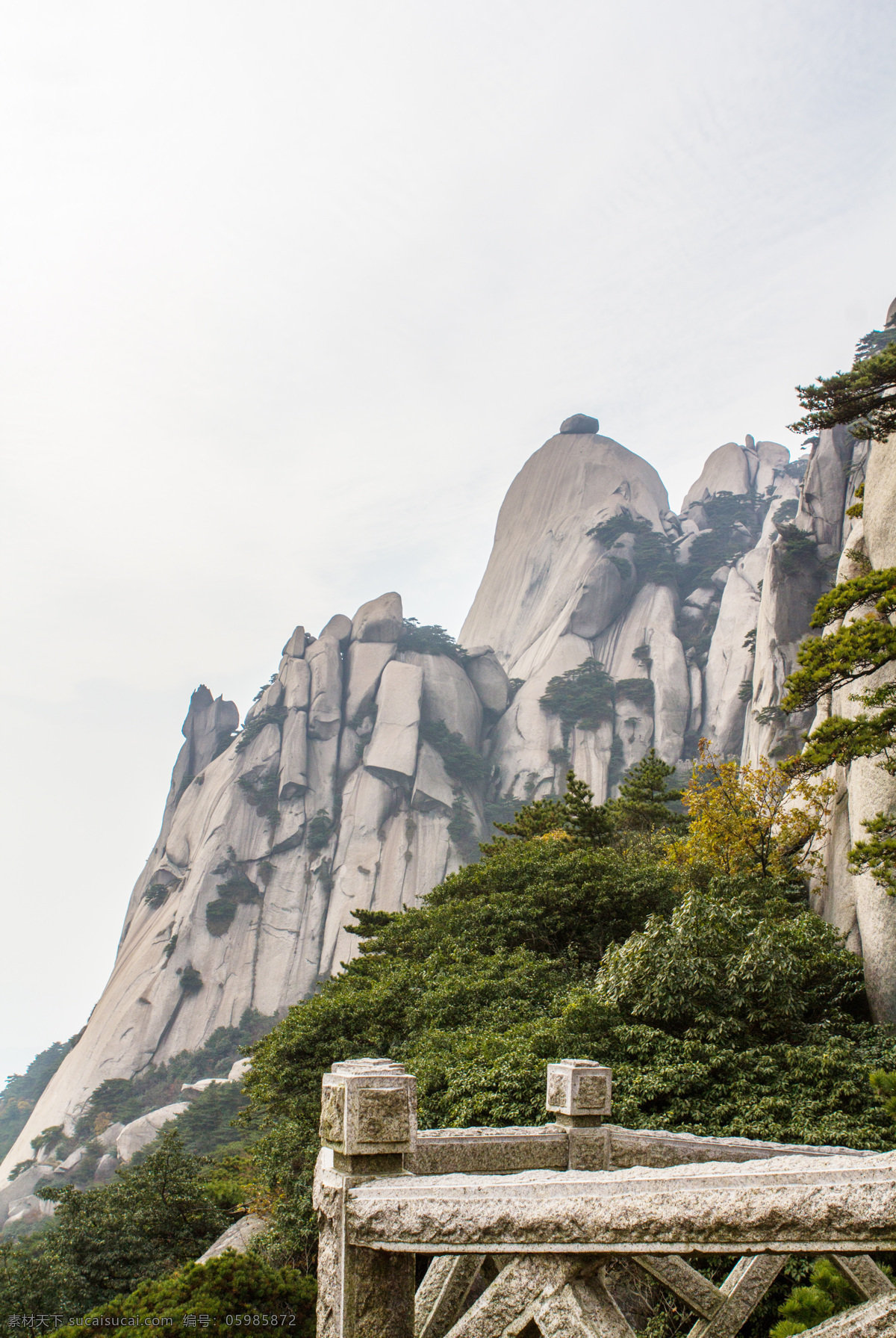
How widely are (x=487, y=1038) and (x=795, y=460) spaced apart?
7537 cm

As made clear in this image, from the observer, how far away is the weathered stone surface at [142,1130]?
40688 millimetres

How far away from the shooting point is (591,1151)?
5.08 metres

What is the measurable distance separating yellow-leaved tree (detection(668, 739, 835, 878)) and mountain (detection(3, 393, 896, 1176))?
19.5 meters

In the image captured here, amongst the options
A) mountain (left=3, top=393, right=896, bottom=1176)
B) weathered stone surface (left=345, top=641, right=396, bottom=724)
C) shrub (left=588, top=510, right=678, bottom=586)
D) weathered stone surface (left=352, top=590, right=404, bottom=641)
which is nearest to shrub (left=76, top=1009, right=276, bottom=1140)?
mountain (left=3, top=393, right=896, bottom=1176)

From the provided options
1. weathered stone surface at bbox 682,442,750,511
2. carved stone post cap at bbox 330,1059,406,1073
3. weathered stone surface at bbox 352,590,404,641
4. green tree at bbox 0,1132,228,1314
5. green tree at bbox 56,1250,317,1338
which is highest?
weathered stone surface at bbox 682,442,750,511

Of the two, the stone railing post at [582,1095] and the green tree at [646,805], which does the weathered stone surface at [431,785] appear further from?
the stone railing post at [582,1095]

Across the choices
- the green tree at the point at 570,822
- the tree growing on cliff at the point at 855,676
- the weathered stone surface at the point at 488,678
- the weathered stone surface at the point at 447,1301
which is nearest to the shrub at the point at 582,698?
the weathered stone surface at the point at 488,678

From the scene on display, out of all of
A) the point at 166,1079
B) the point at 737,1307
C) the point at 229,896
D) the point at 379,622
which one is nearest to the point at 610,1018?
the point at 737,1307

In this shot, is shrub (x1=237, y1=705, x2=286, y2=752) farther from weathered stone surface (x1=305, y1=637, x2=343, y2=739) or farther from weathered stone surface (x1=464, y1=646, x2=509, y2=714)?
weathered stone surface (x1=464, y1=646, x2=509, y2=714)

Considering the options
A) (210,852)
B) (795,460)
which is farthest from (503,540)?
(210,852)

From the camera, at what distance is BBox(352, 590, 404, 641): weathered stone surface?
62156 mm

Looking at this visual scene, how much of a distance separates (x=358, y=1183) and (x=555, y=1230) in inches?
29.2

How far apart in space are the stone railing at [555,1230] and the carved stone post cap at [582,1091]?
1760 mm

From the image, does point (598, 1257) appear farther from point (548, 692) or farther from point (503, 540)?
point (503, 540)
